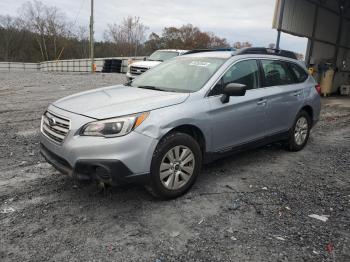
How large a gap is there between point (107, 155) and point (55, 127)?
0.82 m

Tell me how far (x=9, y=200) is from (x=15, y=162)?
1.33 meters

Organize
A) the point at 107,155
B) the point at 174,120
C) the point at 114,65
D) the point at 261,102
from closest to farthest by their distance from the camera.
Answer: the point at 107,155, the point at 174,120, the point at 261,102, the point at 114,65

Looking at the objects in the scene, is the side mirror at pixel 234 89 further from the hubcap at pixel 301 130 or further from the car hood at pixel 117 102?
the hubcap at pixel 301 130

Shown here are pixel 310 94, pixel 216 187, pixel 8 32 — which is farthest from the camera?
pixel 8 32

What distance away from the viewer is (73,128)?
3.56 meters

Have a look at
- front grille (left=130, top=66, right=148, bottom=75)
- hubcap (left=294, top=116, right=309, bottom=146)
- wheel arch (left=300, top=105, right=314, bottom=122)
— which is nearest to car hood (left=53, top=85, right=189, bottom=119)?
hubcap (left=294, top=116, right=309, bottom=146)

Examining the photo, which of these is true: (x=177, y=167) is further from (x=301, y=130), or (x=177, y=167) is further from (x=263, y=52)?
(x=301, y=130)

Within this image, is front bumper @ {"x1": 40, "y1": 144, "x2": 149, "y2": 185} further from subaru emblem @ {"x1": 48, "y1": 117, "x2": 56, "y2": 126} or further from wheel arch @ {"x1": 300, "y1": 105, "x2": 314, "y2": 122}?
wheel arch @ {"x1": 300, "y1": 105, "x2": 314, "y2": 122}

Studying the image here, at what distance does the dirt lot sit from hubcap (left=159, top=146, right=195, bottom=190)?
9.1 inches

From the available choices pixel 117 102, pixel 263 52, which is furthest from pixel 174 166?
pixel 263 52

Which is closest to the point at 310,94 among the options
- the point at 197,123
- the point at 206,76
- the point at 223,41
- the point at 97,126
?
the point at 206,76

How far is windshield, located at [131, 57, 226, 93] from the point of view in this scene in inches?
175

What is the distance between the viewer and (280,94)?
5.42 metres

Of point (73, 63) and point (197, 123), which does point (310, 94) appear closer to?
point (197, 123)
